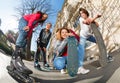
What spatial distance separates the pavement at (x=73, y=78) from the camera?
50.1m

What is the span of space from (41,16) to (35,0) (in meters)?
0.13

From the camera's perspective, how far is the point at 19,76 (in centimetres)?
5019

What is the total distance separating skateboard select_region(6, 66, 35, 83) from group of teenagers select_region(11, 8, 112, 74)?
7 centimetres

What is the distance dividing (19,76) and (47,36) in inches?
16.1

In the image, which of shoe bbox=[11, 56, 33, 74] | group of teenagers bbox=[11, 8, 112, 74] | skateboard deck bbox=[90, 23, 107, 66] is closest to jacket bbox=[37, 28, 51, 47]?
group of teenagers bbox=[11, 8, 112, 74]

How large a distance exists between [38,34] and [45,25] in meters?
0.08

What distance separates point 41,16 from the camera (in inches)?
1969

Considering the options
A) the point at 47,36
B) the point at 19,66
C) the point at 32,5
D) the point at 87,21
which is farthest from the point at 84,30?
the point at 19,66

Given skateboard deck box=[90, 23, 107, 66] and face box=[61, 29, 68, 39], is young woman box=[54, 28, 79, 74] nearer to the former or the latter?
face box=[61, 29, 68, 39]

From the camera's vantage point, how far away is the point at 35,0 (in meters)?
50.0

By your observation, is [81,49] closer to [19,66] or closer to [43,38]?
[43,38]

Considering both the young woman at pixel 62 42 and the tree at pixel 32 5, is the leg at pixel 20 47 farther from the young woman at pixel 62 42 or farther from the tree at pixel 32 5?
the young woman at pixel 62 42

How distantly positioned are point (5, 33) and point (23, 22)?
16 centimetres

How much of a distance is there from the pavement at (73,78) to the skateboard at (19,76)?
2 cm
